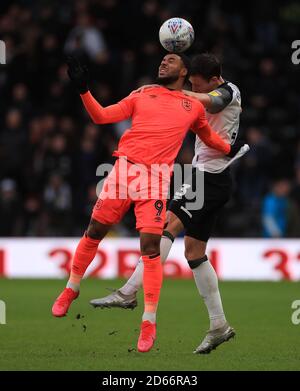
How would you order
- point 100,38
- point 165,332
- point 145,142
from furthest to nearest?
point 100,38
point 165,332
point 145,142

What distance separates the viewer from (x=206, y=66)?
932 centimetres

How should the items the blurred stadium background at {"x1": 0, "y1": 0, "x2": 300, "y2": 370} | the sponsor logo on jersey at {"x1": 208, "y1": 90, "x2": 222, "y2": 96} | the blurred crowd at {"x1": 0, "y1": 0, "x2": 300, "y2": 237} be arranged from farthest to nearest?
the blurred crowd at {"x1": 0, "y1": 0, "x2": 300, "y2": 237} → the blurred stadium background at {"x1": 0, "y1": 0, "x2": 300, "y2": 370} → the sponsor logo on jersey at {"x1": 208, "y1": 90, "x2": 222, "y2": 96}

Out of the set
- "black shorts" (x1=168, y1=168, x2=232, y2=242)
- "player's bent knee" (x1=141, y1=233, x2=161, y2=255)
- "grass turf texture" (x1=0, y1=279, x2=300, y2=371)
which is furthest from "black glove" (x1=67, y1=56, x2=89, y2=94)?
"grass turf texture" (x1=0, y1=279, x2=300, y2=371)

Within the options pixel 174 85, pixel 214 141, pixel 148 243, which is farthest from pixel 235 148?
pixel 148 243

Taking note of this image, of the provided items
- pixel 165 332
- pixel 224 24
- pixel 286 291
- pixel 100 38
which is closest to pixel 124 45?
pixel 100 38

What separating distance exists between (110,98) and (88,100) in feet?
32.7

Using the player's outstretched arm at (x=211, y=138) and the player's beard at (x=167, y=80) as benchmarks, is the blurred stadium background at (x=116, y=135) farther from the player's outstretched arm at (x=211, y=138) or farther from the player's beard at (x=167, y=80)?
the player's beard at (x=167, y=80)

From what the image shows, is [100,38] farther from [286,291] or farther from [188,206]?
[188,206]

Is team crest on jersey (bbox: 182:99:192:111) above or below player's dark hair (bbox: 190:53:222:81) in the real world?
below

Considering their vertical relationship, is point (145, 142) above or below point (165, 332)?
above

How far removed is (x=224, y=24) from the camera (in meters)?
19.5

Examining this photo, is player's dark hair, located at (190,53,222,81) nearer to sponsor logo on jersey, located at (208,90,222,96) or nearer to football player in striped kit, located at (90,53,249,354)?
football player in striped kit, located at (90,53,249,354)

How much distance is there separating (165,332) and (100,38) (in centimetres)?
963

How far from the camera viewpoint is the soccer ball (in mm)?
9102
